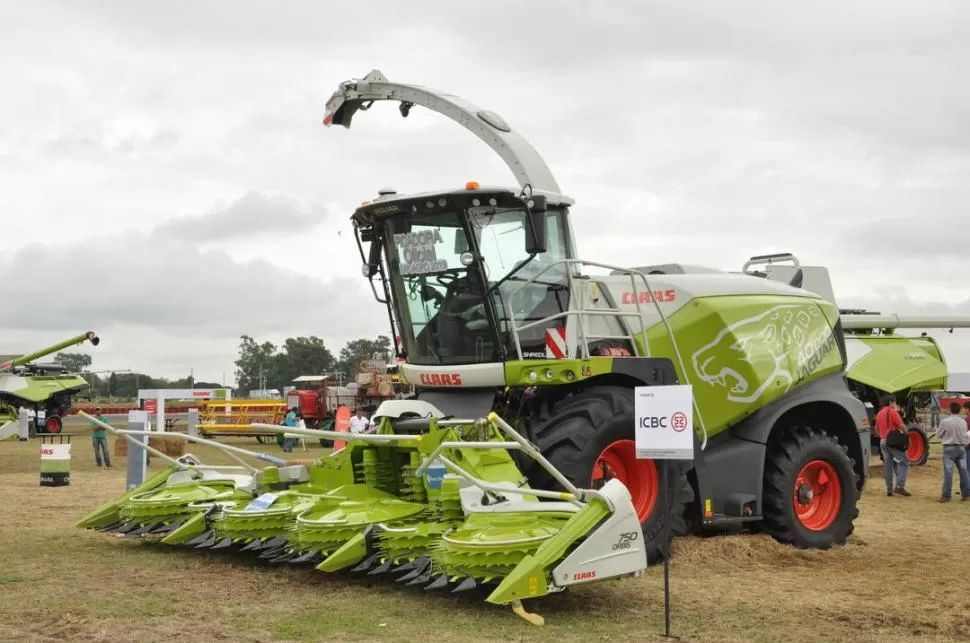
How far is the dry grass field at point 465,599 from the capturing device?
251 inches

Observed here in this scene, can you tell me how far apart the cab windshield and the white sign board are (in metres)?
2.35

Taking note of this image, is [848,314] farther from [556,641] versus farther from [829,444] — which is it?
[556,641]

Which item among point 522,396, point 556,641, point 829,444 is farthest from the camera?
point 829,444

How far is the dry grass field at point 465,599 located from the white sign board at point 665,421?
111cm

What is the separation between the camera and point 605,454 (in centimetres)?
880

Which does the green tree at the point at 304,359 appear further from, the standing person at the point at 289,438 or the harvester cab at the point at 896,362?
the harvester cab at the point at 896,362

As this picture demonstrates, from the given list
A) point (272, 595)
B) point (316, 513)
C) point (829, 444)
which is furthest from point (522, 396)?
point (829, 444)

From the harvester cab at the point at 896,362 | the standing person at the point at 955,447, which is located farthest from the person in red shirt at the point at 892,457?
the harvester cab at the point at 896,362

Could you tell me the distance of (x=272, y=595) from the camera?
748cm

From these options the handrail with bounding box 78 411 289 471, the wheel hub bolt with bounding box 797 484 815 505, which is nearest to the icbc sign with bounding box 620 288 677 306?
the wheel hub bolt with bounding box 797 484 815 505

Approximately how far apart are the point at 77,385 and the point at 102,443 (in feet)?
57.3

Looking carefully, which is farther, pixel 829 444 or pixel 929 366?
pixel 929 366

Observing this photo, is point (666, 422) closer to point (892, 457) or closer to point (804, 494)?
point (804, 494)

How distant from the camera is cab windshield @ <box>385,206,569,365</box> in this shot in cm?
901
